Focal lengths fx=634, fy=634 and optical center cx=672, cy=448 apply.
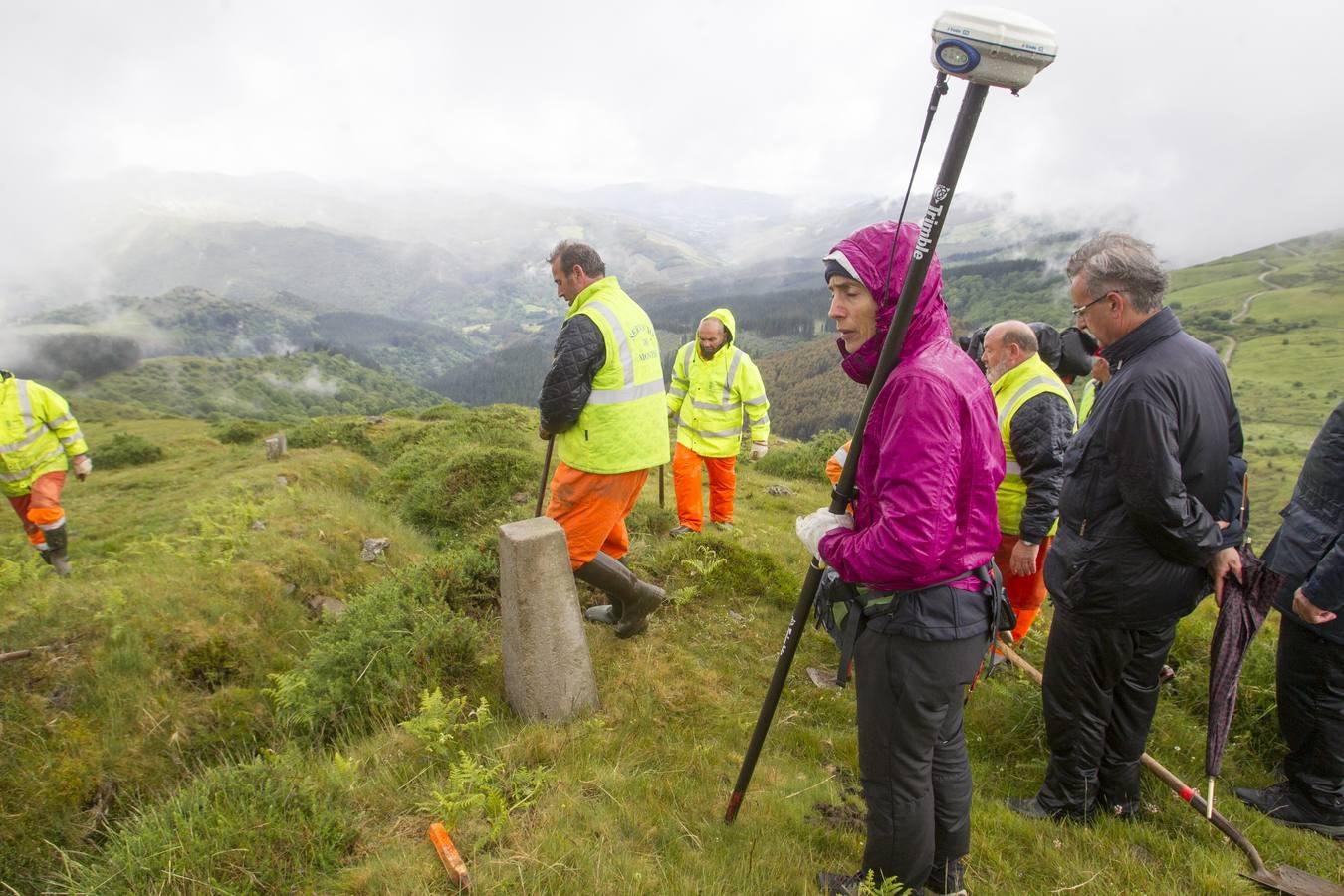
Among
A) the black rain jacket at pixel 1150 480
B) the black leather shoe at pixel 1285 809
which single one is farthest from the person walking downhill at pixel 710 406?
the black leather shoe at pixel 1285 809

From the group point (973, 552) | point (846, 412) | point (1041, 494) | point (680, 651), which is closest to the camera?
point (973, 552)

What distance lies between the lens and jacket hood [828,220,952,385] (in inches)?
103

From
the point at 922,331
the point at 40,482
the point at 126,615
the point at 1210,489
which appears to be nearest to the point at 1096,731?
the point at 1210,489

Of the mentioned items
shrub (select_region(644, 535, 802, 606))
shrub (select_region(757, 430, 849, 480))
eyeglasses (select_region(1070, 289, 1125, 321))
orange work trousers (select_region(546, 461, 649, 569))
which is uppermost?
eyeglasses (select_region(1070, 289, 1125, 321))

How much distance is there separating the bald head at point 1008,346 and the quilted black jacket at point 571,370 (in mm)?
3216

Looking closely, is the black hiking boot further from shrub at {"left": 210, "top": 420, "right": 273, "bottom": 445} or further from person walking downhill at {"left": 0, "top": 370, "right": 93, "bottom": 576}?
shrub at {"left": 210, "top": 420, "right": 273, "bottom": 445}

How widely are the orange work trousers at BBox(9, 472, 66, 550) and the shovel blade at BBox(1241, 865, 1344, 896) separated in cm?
1292

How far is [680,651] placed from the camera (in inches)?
226

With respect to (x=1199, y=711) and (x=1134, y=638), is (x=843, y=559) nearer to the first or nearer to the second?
(x=1134, y=638)

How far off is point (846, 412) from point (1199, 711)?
324ft

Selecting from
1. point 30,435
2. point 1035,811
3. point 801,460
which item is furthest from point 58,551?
point 801,460

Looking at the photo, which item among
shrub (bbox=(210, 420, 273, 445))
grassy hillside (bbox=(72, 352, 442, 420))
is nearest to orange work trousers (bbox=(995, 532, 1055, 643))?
shrub (bbox=(210, 420, 273, 445))

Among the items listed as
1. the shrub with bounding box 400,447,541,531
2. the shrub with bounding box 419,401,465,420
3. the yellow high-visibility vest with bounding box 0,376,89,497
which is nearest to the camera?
the yellow high-visibility vest with bounding box 0,376,89,497

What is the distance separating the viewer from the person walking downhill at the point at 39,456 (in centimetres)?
845
